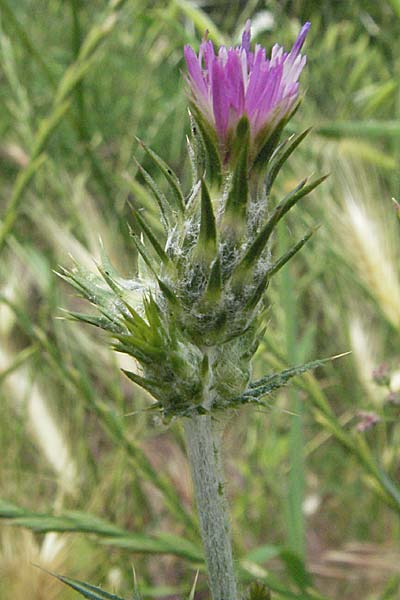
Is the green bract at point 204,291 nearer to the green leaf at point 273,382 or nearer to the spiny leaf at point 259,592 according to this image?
the green leaf at point 273,382

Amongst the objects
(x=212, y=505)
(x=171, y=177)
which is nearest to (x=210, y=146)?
(x=171, y=177)

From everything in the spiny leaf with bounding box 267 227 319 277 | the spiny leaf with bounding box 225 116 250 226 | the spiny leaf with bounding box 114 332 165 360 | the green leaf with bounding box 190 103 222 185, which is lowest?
the spiny leaf with bounding box 114 332 165 360

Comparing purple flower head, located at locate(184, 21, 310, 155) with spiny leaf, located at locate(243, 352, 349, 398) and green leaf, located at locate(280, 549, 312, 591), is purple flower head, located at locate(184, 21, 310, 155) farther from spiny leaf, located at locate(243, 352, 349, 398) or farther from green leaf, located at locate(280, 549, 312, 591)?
green leaf, located at locate(280, 549, 312, 591)

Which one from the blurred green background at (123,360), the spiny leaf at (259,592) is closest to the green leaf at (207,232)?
the spiny leaf at (259,592)

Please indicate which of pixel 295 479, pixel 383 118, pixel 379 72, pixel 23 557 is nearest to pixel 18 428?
pixel 23 557

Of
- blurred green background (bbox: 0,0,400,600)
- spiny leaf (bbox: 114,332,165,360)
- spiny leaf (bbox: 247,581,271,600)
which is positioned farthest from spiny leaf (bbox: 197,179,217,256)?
blurred green background (bbox: 0,0,400,600)

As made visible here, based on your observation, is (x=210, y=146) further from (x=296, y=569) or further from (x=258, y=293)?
(x=296, y=569)

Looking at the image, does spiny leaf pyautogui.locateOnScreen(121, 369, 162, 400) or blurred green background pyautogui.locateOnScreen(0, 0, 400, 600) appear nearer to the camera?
spiny leaf pyautogui.locateOnScreen(121, 369, 162, 400)

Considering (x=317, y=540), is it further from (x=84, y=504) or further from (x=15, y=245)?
(x=15, y=245)
